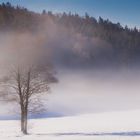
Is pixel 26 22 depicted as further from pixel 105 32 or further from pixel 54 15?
pixel 105 32

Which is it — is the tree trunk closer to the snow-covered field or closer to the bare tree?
the bare tree

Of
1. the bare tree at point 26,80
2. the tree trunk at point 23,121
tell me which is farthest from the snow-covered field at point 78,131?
the bare tree at point 26,80

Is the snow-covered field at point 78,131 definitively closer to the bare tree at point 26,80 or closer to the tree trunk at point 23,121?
the tree trunk at point 23,121

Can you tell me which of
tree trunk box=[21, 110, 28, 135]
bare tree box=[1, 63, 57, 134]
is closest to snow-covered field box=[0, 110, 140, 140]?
tree trunk box=[21, 110, 28, 135]

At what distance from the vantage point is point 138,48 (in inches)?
7633

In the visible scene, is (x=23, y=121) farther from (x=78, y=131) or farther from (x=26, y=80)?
(x=78, y=131)

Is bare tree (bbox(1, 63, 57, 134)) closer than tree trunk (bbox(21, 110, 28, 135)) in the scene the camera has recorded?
No

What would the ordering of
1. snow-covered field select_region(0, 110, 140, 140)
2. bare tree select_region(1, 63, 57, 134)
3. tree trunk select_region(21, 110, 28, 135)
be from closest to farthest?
1. snow-covered field select_region(0, 110, 140, 140)
2. tree trunk select_region(21, 110, 28, 135)
3. bare tree select_region(1, 63, 57, 134)

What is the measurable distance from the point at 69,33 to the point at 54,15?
9887 mm

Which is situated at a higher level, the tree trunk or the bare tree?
the bare tree

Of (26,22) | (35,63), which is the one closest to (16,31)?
(26,22)

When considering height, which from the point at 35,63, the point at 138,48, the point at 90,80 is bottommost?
the point at 35,63

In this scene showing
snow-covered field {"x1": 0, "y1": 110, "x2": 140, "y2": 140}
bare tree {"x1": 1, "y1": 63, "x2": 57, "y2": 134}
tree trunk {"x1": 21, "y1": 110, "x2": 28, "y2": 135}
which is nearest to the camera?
snow-covered field {"x1": 0, "y1": 110, "x2": 140, "y2": 140}

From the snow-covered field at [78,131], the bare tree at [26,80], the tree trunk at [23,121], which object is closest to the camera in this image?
the snow-covered field at [78,131]
